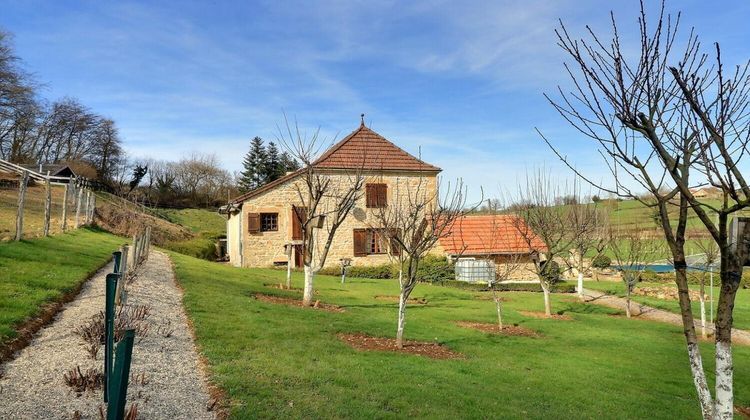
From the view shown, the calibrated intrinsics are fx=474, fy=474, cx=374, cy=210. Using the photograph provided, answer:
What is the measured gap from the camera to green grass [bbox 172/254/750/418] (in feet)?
18.0

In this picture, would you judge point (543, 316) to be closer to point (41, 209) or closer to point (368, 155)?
point (368, 155)

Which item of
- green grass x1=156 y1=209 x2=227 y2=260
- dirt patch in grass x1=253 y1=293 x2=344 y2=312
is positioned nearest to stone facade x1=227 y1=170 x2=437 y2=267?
green grass x1=156 y1=209 x2=227 y2=260

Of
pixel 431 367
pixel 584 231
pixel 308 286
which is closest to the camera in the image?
pixel 431 367

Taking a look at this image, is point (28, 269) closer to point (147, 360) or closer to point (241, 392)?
point (147, 360)

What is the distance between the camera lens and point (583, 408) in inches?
252

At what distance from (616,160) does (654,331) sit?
12.0 metres

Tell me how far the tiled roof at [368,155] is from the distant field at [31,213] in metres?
12.4

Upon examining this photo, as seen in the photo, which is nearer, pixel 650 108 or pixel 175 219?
pixel 650 108

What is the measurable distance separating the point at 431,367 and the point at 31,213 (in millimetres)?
22067

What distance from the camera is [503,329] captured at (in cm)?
1214

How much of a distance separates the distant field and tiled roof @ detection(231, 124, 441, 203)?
837cm

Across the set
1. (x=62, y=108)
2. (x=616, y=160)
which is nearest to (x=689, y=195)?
(x=616, y=160)

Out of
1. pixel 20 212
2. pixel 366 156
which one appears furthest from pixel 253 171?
pixel 20 212

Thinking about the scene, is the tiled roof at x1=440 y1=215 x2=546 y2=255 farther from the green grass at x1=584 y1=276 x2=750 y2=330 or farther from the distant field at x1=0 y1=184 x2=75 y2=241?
the distant field at x1=0 y1=184 x2=75 y2=241
